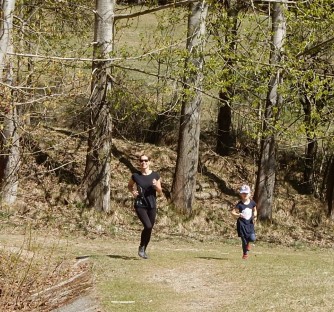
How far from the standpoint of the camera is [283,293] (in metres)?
9.88

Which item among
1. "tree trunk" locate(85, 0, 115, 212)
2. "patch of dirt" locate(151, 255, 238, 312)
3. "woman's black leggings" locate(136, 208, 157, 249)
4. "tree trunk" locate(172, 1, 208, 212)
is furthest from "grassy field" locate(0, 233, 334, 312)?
"tree trunk" locate(172, 1, 208, 212)

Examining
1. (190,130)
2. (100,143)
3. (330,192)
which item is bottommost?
(330,192)

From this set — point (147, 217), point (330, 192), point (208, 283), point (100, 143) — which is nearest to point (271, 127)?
point (100, 143)

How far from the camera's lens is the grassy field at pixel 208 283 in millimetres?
9516

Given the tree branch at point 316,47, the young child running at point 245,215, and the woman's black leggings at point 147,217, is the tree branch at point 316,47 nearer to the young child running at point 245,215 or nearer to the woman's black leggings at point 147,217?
the young child running at point 245,215

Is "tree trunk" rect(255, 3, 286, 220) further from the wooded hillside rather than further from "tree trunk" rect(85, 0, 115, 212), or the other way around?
"tree trunk" rect(85, 0, 115, 212)

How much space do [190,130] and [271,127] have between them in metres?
2.56

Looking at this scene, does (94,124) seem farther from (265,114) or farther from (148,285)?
(148,285)

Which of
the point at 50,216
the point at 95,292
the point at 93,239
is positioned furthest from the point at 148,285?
the point at 50,216

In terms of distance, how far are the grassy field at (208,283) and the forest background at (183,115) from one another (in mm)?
4447

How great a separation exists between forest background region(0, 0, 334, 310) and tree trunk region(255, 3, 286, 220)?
0.13ft

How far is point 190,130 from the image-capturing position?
20.0m

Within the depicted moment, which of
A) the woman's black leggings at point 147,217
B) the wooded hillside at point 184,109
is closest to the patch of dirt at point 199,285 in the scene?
the woman's black leggings at point 147,217

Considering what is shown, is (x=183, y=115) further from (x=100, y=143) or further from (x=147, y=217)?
(x=147, y=217)
